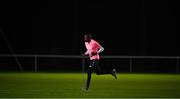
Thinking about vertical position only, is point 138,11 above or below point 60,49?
above

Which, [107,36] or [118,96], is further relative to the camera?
[107,36]

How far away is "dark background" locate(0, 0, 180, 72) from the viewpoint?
38406mm

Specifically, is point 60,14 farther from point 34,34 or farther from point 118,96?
point 118,96

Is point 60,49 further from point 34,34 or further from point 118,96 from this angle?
point 118,96

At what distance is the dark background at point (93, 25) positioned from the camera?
38.4 m

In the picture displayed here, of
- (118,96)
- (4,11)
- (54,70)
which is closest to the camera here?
(118,96)

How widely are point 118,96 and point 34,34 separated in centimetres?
2189

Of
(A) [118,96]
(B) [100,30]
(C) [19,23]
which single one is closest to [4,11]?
(C) [19,23]

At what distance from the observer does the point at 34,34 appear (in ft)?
127

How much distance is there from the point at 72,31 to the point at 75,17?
1.01m

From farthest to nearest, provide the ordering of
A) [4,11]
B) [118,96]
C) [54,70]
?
[4,11] < [54,70] < [118,96]

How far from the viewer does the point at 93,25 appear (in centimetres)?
3903

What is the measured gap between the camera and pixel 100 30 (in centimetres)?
3919

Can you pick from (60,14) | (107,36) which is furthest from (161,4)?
(60,14)
